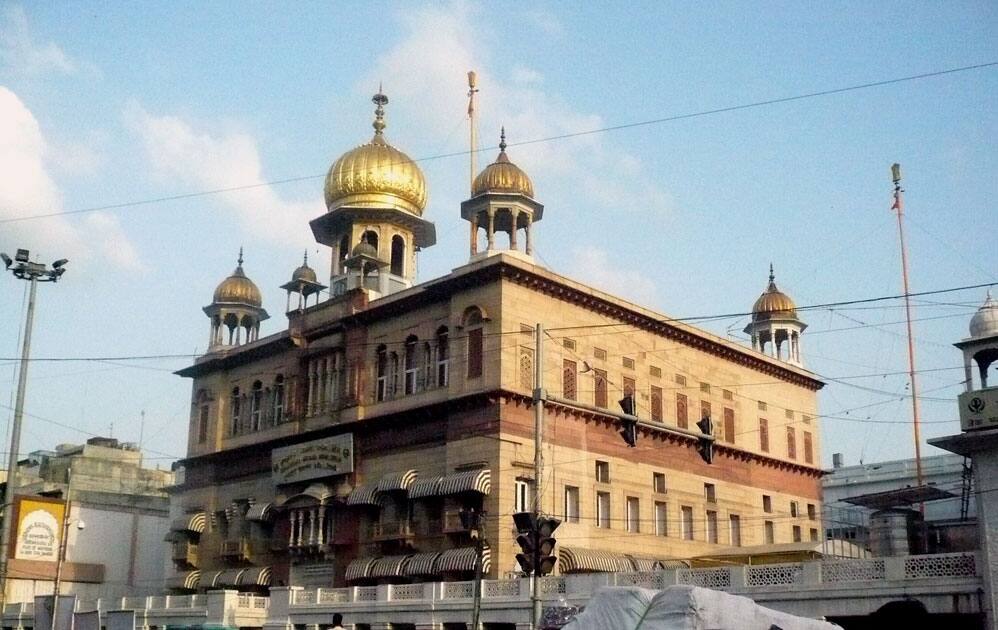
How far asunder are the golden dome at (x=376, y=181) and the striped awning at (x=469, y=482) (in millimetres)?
16337

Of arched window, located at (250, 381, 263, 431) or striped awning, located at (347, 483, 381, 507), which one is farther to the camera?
arched window, located at (250, 381, 263, 431)

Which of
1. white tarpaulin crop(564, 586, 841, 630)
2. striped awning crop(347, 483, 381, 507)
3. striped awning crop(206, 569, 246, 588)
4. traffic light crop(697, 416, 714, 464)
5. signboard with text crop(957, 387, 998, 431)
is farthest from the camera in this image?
striped awning crop(206, 569, 246, 588)

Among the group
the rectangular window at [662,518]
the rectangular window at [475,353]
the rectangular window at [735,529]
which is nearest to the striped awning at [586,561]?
the rectangular window at [662,518]

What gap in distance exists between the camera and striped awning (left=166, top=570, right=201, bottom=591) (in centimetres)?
4731

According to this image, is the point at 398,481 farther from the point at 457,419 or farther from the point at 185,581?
the point at 185,581

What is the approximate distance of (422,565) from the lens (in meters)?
36.8

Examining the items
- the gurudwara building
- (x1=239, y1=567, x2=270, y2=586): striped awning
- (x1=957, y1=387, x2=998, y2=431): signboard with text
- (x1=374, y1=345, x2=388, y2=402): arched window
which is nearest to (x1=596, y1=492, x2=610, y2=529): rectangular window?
the gurudwara building

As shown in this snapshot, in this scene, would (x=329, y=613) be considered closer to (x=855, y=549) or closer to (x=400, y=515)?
(x=400, y=515)

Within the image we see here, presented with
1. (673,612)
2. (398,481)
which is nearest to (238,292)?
(398,481)

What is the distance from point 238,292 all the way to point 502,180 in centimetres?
1797

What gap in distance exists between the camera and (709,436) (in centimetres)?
4334

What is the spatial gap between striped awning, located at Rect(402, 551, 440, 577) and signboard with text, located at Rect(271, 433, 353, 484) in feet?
17.4

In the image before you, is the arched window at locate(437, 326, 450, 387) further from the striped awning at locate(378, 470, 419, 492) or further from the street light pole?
the street light pole

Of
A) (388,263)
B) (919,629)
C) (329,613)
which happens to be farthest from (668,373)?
(919,629)
